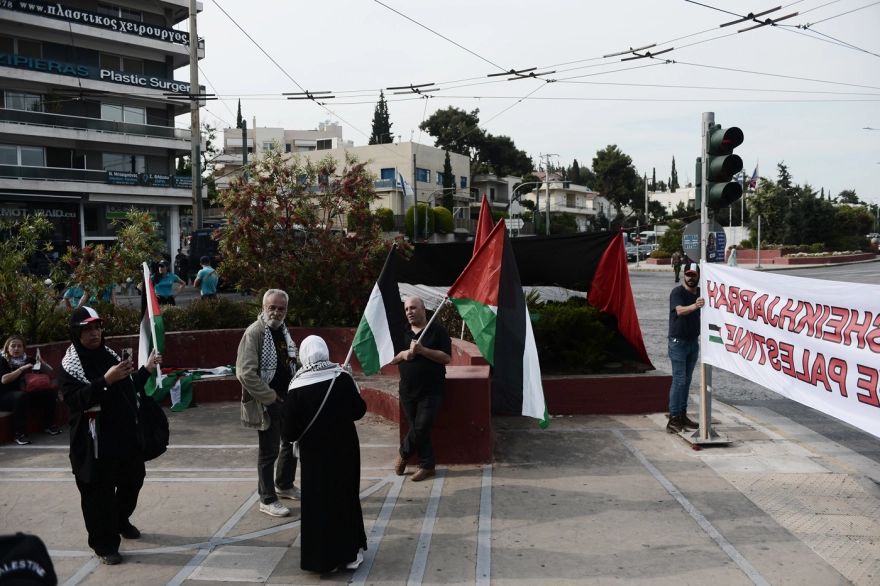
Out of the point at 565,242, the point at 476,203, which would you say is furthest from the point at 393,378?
→ the point at 476,203

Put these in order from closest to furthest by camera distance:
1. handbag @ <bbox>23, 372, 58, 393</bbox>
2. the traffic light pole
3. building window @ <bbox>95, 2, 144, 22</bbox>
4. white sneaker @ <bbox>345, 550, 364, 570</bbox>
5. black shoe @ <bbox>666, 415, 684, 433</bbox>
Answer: white sneaker @ <bbox>345, 550, 364, 570</bbox> → the traffic light pole → black shoe @ <bbox>666, 415, 684, 433</bbox> → handbag @ <bbox>23, 372, 58, 393</bbox> → building window @ <bbox>95, 2, 144, 22</bbox>

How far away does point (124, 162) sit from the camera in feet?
145

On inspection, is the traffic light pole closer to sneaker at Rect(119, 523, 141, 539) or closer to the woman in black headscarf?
sneaker at Rect(119, 523, 141, 539)

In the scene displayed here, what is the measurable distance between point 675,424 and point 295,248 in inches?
256

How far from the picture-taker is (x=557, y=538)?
19.3 ft

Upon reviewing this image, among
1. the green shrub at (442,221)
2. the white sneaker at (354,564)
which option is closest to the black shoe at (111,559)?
the white sneaker at (354,564)

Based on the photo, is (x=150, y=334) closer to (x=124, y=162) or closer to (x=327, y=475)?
(x=327, y=475)

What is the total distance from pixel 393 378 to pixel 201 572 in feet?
20.2

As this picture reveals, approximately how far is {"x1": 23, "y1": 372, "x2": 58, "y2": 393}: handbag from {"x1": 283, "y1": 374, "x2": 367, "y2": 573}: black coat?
5.19 m

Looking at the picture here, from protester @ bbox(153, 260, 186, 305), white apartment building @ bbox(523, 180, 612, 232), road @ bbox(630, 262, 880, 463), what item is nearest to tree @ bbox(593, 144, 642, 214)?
white apartment building @ bbox(523, 180, 612, 232)

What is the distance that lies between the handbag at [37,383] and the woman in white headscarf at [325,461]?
5.20 meters

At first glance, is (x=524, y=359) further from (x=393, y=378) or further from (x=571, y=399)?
(x=393, y=378)

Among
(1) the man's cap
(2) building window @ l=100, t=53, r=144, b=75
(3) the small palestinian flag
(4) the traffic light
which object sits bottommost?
(3) the small palestinian flag

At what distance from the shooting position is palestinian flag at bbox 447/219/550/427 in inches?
278
